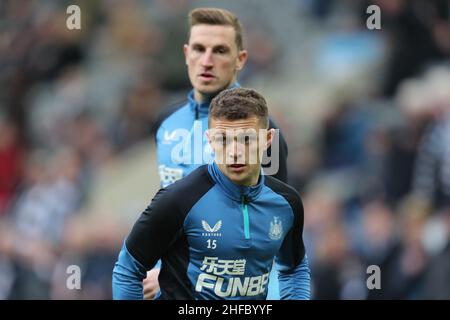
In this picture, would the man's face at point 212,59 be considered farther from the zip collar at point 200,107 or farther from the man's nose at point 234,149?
the man's nose at point 234,149

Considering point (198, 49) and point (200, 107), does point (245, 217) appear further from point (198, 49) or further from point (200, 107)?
point (198, 49)

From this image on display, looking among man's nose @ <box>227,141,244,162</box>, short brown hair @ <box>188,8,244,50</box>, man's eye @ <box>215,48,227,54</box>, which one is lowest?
man's nose @ <box>227,141,244,162</box>

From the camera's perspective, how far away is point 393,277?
34.6 ft

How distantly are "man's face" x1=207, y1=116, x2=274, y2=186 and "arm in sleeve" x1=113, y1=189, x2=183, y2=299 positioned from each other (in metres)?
0.32

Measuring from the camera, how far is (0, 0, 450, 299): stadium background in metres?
11.3

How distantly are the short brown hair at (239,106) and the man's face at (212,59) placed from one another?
1107mm

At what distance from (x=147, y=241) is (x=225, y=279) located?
47 cm

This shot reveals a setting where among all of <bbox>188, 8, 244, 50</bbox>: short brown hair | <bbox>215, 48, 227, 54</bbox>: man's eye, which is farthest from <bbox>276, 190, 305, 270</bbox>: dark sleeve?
<bbox>188, 8, 244, 50</bbox>: short brown hair

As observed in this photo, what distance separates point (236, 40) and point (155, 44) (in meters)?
6.20

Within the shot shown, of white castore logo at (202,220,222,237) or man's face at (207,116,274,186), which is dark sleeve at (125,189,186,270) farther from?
man's face at (207,116,274,186)

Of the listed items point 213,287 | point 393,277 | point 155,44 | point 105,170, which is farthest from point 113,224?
point 213,287

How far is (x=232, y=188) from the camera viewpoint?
17.7ft

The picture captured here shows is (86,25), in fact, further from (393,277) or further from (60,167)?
(393,277)

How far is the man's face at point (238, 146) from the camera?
523 centimetres
